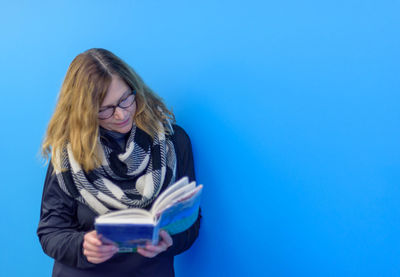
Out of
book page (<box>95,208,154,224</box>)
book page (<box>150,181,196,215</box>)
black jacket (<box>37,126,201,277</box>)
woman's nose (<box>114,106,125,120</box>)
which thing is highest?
woman's nose (<box>114,106,125,120</box>)

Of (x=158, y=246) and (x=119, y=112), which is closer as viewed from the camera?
(x=158, y=246)

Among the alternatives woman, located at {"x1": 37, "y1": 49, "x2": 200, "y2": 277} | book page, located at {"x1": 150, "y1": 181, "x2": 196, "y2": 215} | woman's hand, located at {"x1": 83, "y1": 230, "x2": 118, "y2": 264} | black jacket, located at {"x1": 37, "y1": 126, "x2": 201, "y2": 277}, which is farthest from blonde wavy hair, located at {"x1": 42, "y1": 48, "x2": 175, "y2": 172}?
book page, located at {"x1": 150, "y1": 181, "x2": 196, "y2": 215}

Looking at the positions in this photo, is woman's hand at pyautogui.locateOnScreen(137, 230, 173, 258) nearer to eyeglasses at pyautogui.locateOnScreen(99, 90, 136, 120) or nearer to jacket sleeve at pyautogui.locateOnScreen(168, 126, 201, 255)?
jacket sleeve at pyautogui.locateOnScreen(168, 126, 201, 255)

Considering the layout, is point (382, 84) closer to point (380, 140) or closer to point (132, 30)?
point (380, 140)

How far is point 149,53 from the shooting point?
1279mm

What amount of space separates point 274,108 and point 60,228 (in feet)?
2.46

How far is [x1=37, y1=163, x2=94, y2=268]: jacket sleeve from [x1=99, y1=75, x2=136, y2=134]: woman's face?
10.1 inches

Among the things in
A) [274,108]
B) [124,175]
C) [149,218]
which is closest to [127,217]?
[149,218]

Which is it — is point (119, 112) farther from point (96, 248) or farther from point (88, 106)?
point (96, 248)

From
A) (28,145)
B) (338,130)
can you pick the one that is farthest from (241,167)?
(28,145)

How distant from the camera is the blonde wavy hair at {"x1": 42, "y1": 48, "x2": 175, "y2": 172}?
109 centimetres

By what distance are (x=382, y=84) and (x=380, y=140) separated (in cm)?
14

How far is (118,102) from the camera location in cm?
110

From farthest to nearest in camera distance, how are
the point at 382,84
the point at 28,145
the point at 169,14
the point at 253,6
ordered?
the point at 28,145, the point at 169,14, the point at 253,6, the point at 382,84
